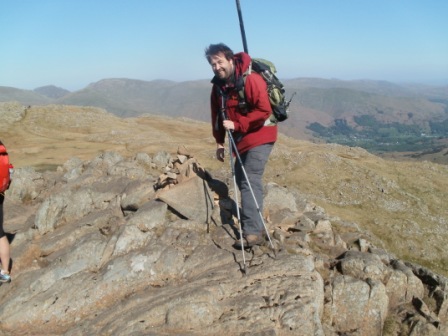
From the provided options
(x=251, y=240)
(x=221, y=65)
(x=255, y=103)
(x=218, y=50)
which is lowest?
(x=251, y=240)

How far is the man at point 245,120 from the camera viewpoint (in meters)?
11.0

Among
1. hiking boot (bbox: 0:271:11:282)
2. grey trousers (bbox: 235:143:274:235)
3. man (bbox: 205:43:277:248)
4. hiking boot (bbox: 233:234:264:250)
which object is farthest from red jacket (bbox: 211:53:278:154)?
hiking boot (bbox: 0:271:11:282)

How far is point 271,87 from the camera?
11.4 m

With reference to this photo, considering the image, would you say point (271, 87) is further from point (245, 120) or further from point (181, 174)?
point (181, 174)

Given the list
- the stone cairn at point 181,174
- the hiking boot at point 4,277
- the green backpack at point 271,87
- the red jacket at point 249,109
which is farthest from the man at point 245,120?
the hiking boot at point 4,277

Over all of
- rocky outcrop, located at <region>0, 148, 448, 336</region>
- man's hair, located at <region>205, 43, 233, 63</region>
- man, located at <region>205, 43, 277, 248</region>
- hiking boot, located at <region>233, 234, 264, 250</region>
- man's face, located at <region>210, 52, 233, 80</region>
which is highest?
man's hair, located at <region>205, 43, 233, 63</region>

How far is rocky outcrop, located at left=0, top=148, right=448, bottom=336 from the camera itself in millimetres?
10836

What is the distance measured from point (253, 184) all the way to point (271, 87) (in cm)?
336

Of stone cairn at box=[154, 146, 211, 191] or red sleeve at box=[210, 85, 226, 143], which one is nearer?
red sleeve at box=[210, 85, 226, 143]

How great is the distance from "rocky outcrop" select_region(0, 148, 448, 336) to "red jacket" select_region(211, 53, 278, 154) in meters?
4.02

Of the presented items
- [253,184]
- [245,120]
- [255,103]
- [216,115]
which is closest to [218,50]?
[255,103]

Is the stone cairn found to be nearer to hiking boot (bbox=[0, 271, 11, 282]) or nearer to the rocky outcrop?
the rocky outcrop

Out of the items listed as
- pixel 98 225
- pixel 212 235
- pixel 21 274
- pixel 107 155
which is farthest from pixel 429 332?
pixel 107 155

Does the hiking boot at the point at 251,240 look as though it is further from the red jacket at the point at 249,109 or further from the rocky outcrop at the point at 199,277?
the red jacket at the point at 249,109
